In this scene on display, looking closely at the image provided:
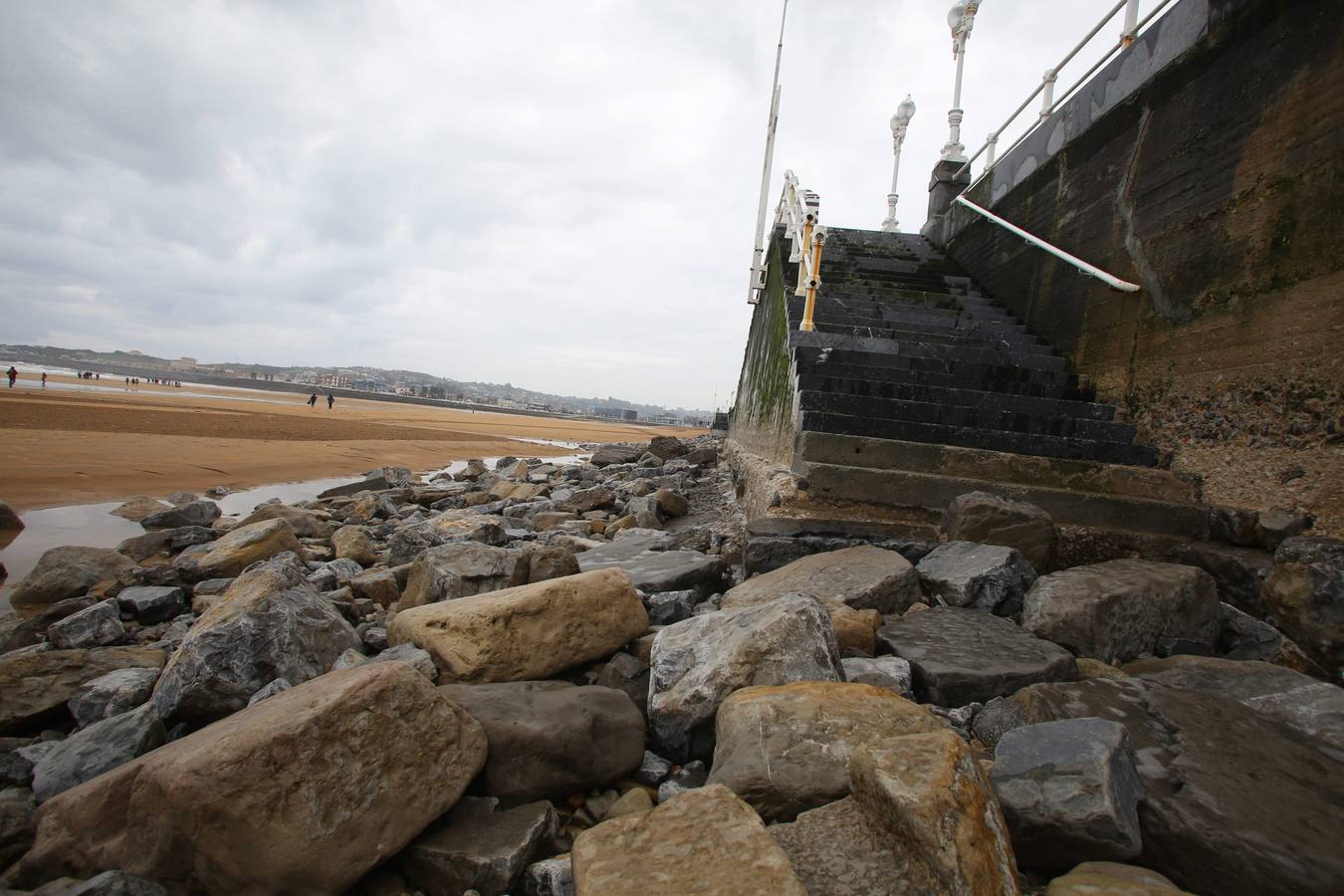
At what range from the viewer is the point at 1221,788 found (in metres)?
1.44

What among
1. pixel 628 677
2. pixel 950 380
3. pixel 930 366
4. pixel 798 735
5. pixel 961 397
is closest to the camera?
pixel 798 735

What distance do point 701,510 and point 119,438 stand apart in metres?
14.6

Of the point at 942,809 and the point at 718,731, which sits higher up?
the point at 942,809

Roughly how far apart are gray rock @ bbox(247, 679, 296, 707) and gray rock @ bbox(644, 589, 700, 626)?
1.48m

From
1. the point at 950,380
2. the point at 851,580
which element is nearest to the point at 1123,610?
the point at 851,580

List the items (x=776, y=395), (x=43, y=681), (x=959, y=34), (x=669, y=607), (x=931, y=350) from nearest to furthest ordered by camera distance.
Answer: (x=43, y=681), (x=669, y=607), (x=931, y=350), (x=776, y=395), (x=959, y=34)

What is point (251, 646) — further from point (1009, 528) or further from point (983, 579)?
point (1009, 528)

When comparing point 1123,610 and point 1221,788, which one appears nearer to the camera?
point 1221,788

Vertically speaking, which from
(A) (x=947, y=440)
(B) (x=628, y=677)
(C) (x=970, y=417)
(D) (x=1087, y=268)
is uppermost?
(D) (x=1087, y=268)

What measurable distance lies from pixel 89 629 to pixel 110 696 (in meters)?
1.13

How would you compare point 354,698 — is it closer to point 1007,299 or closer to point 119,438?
point 1007,299

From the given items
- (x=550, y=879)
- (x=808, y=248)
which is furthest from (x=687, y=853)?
(x=808, y=248)

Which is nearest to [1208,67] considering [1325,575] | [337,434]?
[1325,575]

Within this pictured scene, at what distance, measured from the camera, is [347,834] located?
1418 mm
